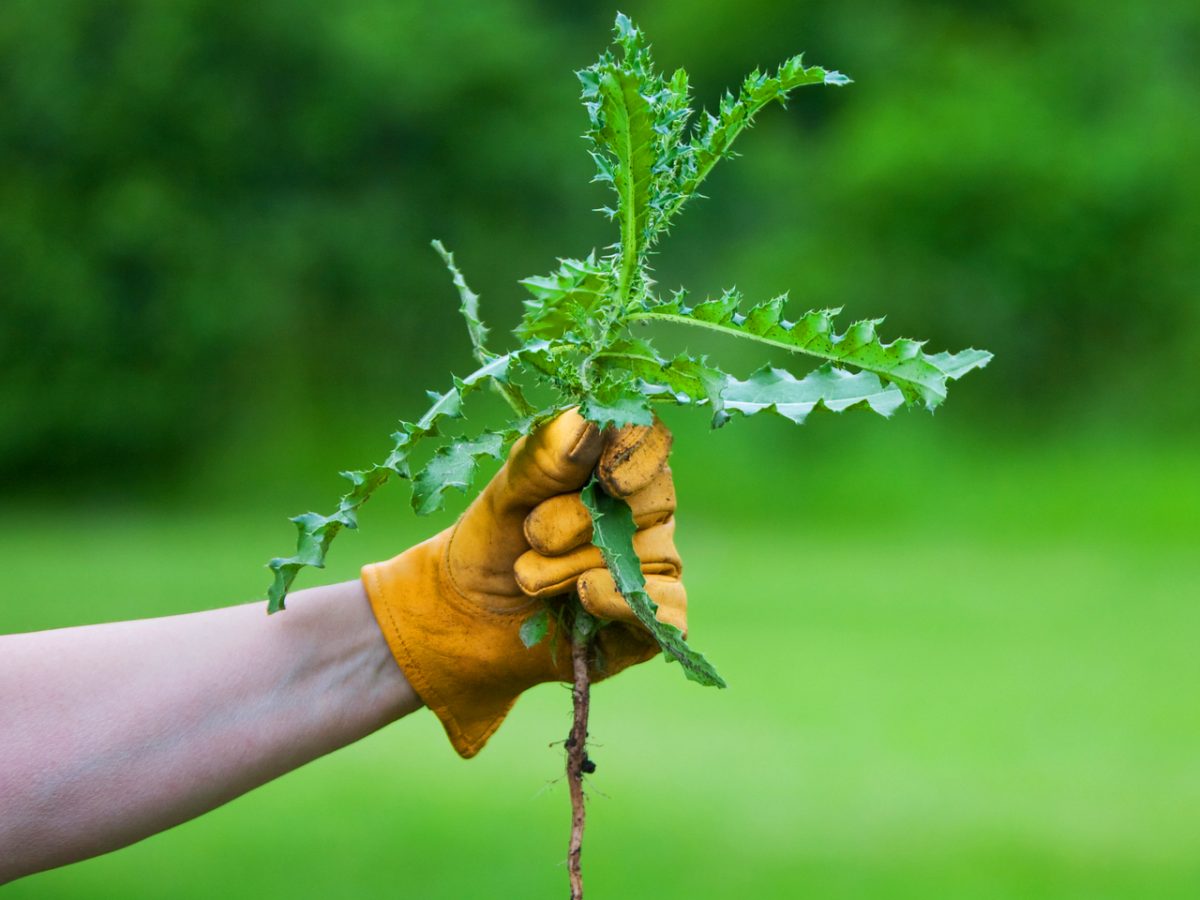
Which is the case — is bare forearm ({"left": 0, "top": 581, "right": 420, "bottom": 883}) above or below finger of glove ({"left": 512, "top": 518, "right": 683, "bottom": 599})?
below

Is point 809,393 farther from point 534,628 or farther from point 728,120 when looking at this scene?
point 534,628

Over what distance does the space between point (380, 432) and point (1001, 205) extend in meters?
7.79

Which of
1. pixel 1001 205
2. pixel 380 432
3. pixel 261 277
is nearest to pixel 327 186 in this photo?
pixel 261 277

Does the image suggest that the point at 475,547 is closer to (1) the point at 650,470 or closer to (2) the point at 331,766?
(1) the point at 650,470

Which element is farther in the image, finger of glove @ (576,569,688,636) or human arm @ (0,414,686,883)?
finger of glove @ (576,569,688,636)

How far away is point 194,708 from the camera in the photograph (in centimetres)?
245

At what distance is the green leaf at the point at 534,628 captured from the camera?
8.64 feet

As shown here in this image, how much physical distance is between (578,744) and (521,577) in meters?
0.32

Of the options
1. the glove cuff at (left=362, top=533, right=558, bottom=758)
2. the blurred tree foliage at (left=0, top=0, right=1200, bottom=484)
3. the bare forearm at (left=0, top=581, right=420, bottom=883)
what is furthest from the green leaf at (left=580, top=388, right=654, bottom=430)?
the blurred tree foliage at (left=0, top=0, right=1200, bottom=484)

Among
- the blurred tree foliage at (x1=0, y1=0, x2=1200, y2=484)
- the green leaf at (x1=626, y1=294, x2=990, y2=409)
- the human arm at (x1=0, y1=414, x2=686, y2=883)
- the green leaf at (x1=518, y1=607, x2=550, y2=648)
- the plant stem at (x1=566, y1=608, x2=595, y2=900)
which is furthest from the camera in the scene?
the blurred tree foliage at (x1=0, y1=0, x2=1200, y2=484)

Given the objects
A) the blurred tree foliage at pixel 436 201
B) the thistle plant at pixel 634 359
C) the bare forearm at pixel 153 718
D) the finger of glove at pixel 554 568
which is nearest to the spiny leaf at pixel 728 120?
the thistle plant at pixel 634 359

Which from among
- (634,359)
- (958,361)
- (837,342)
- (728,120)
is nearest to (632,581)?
(634,359)

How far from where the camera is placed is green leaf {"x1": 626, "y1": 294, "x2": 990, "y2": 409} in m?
2.26

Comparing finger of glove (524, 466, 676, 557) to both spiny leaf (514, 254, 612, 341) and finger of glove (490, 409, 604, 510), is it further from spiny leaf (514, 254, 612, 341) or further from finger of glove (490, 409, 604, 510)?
spiny leaf (514, 254, 612, 341)
